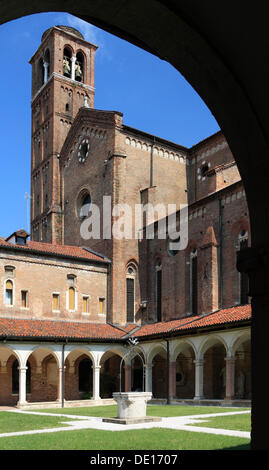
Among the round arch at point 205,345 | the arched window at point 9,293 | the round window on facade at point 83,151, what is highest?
the round window on facade at point 83,151

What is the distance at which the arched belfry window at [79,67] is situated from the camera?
45.5 m

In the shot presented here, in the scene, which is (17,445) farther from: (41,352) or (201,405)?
(41,352)

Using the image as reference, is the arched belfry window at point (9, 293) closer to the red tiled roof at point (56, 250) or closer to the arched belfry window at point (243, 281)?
the red tiled roof at point (56, 250)

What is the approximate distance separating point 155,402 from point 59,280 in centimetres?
924

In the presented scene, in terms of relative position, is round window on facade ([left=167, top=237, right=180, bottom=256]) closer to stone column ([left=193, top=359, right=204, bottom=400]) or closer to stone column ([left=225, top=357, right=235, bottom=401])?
stone column ([left=193, top=359, right=204, bottom=400])

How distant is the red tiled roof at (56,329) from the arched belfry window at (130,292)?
65.0 inches

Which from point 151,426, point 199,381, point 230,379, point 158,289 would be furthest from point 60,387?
point 151,426

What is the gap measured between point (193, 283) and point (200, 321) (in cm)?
447

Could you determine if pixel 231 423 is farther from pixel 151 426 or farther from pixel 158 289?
pixel 158 289

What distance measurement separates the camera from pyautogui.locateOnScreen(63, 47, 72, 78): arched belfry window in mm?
44647

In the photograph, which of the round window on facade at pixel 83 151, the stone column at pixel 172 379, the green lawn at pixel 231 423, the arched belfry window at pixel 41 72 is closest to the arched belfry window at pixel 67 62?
the arched belfry window at pixel 41 72

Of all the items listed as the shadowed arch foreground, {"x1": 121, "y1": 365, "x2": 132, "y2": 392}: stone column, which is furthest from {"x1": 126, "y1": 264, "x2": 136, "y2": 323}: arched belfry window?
the shadowed arch foreground

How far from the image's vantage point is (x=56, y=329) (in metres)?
30.1

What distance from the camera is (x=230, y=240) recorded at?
28.1 m
